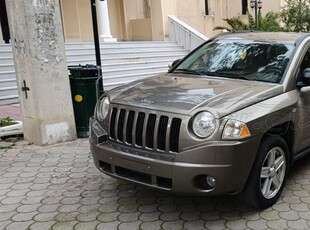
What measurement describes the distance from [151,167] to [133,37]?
16.3 metres

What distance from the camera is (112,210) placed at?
3.80 meters

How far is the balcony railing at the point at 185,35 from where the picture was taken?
51.9 feet

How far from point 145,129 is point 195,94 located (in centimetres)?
59

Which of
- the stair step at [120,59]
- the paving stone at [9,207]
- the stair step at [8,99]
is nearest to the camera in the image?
the paving stone at [9,207]

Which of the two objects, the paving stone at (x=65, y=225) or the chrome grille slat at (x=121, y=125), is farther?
the chrome grille slat at (x=121, y=125)

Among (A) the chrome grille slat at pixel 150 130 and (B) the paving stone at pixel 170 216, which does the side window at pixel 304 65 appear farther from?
(B) the paving stone at pixel 170 216

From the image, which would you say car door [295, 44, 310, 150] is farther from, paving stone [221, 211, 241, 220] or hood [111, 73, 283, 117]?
paving stone [221, 211, 241, 220]

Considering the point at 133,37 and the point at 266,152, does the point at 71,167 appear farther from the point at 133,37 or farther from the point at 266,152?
the point at 133,37

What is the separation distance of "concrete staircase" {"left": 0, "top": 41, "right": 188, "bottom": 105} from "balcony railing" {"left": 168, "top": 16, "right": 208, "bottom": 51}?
0.61 m

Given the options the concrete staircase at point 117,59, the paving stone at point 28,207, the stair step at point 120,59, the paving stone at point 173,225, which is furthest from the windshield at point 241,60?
the stair step at point 120,59

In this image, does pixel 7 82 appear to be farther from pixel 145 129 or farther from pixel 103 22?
pixel 145 129

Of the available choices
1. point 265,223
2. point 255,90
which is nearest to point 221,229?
point 265,223

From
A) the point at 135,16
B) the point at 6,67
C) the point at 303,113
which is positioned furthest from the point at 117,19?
the point at 303,113

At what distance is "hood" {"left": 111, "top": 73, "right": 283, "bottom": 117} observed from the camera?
11.1 feet
